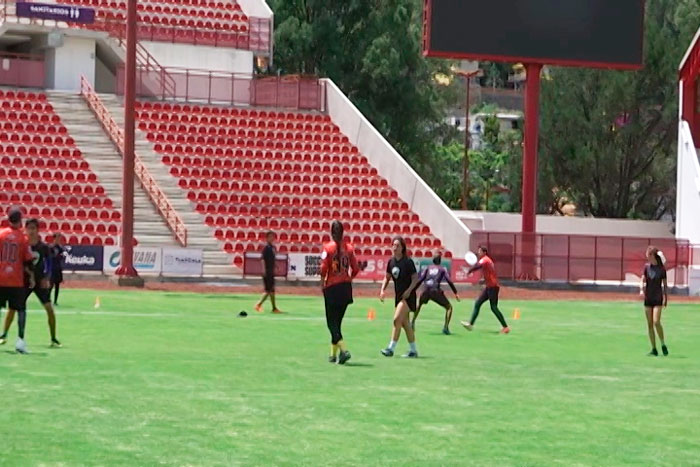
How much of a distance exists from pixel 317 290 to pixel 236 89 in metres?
14.3

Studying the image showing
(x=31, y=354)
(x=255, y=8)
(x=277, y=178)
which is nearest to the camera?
(x=31, y=354)

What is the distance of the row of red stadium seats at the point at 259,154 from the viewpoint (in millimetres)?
55000

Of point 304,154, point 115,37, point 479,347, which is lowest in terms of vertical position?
point 479,347

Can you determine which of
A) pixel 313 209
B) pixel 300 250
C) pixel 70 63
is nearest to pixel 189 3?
pixel 70 63

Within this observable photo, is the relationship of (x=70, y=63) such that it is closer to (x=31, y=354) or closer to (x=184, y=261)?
(x=184, y=261)

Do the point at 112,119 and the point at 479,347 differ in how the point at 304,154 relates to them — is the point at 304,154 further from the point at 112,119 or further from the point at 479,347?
the point at 479,347

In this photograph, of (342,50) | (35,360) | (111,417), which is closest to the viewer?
(111,417)

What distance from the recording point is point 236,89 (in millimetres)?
60062

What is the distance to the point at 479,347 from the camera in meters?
26.8

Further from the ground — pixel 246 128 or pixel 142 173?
pixel 246 128

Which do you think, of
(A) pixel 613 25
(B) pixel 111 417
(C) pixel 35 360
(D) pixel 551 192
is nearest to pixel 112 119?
(A) pixel 613 25

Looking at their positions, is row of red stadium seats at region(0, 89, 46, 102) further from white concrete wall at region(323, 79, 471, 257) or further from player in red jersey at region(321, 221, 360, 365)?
player in red jersey at region(321, 221, 360, 365)

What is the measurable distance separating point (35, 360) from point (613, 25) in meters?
36.8

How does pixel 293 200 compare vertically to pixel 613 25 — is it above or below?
below
